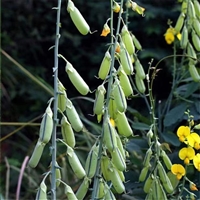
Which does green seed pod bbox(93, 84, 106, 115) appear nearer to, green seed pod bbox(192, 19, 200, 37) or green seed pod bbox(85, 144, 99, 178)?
green seed pod bbox(85, 144, 99, 178)

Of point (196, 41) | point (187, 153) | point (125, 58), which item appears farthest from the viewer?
point (196, 41)

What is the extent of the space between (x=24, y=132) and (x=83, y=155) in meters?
1.08

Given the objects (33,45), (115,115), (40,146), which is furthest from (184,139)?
(33,45)

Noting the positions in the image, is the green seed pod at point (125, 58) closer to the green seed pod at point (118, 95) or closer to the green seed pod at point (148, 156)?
the green seed pod at point (118, 95)

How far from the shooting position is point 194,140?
102 centimetres

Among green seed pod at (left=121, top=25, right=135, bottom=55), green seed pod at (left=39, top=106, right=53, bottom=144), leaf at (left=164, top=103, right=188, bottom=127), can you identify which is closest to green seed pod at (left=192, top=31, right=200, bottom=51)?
leaf at (left=164, top=103, right=188, bottom=127)

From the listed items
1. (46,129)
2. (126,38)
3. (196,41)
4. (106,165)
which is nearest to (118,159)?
(106,165)

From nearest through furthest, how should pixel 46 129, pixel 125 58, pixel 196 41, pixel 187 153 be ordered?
pixel 46 129 → pixel 125 58 → pixel 187 153 → pixel 196 41

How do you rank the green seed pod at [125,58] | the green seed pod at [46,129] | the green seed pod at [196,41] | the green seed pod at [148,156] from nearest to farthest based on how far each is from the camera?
the green seed pod at [46,129], the green seed pod at [125,58], the green seed pod at [148,156], the green seed pod at [196,41]

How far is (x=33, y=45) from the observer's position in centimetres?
350

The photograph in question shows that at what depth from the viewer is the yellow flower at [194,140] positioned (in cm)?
101

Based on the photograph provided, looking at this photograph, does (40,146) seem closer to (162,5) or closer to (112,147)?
(112,147)

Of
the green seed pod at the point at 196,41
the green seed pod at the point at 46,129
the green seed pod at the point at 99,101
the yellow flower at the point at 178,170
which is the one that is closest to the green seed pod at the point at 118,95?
the green seed pod at the point at 99,101

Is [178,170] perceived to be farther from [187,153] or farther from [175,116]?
[175,116]
